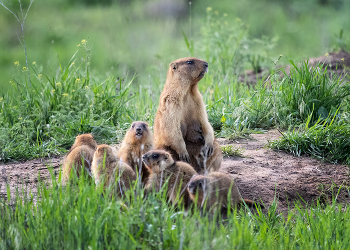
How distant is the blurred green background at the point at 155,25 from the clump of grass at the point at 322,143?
4.83 m

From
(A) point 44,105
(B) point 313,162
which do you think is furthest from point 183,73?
(A) point 44,105

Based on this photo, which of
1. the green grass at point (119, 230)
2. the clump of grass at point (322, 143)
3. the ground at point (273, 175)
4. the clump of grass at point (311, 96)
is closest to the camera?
the green grass at point (119, 230)

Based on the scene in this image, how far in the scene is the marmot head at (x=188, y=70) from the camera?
4.34 meters

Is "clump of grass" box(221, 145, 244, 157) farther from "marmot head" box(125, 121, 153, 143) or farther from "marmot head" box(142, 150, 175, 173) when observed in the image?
"marmot head" box(142, 150, 175, 173)

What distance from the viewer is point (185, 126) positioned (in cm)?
444

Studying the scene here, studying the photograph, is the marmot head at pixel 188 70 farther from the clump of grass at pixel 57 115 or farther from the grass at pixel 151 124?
the clump of grass at pixel 57 115

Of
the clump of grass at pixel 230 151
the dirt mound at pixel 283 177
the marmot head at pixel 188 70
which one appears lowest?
the dirt mound at pixel 283 177

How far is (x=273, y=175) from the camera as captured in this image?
443 centimetres

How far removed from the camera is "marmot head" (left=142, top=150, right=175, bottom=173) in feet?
12.5

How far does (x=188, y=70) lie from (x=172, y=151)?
2.94 ft

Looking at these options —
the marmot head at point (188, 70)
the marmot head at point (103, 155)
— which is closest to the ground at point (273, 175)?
the marmot head at point (103, 155)

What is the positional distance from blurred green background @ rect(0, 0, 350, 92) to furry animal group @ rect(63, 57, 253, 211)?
4.84m

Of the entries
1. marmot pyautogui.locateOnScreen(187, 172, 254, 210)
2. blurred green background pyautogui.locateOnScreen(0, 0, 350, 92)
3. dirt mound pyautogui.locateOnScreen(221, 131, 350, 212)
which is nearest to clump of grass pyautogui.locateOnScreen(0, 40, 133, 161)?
dirt mound pyautogui.locateOnScreen(221, 131, 350, 212)

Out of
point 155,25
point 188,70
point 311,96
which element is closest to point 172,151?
point 188,70
